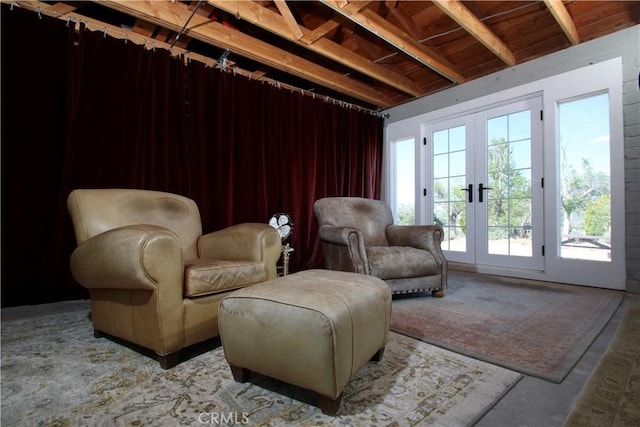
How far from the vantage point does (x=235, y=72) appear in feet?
11.2

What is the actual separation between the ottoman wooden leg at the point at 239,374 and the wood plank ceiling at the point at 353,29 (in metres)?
2.55

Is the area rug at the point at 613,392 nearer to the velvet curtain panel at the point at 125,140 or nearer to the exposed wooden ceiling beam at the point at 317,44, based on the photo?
the velvet curtain panel at the point at 125,140

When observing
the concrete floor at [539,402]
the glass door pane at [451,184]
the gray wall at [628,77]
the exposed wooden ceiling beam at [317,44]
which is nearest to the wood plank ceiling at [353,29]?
the exposed wooden ceiling beam at [317,44]

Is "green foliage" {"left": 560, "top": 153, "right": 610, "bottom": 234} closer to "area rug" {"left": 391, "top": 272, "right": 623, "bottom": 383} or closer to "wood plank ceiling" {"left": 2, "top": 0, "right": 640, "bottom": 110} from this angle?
"area rug" {"left": 391, "top": 272, "right": 623, "bottom": 383}

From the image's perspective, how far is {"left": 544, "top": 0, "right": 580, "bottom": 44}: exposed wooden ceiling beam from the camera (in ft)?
8.24

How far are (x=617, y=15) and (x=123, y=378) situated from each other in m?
4.54

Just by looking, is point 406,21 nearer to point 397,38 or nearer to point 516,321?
point 397,38

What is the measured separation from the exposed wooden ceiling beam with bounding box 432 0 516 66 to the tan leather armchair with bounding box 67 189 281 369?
2383 millimetres

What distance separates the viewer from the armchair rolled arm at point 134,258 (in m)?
1.27

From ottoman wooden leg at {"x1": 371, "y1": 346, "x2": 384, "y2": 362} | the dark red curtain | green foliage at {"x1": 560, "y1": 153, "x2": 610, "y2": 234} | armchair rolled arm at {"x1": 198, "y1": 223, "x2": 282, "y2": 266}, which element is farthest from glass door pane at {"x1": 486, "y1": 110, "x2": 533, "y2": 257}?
the dark red curtain

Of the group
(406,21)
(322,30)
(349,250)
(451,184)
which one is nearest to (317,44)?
(322,30)

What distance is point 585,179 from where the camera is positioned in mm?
2980

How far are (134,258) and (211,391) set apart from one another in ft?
2.00

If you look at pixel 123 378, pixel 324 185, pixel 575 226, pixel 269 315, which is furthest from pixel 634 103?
pixel 123 378
